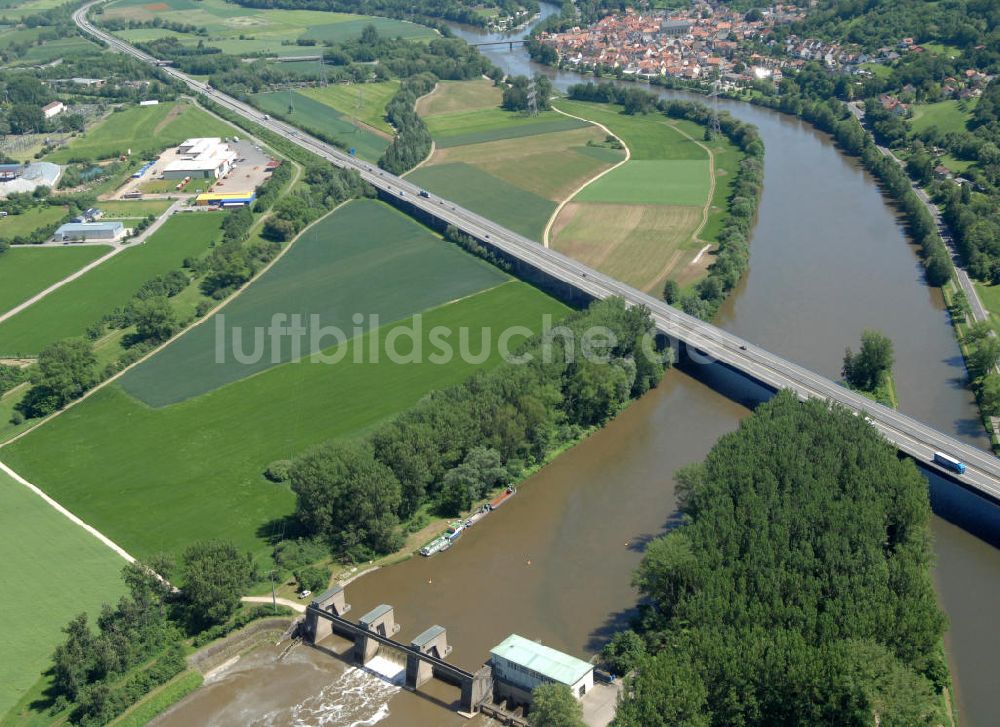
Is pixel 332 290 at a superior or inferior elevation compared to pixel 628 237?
inferior

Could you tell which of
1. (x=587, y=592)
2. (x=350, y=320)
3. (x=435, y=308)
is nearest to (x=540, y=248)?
(x=435, y=308)

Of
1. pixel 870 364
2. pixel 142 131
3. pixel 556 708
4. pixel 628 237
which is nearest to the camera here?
pixel 556 708

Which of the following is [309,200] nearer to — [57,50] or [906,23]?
[906,23]

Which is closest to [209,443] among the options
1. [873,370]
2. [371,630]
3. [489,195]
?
[371,630]

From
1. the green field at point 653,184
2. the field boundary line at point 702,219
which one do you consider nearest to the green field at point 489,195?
the green field at point 653,184

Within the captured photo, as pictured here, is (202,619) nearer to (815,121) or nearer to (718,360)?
(718,360)

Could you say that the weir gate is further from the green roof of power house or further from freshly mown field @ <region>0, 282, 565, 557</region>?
freshly mown field @ <region>0, 282, 565, 557</region>

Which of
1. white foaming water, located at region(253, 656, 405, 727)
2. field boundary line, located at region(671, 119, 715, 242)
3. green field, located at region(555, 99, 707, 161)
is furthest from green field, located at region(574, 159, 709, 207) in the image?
white foaming water, located at region(253, 656, 405, 727)

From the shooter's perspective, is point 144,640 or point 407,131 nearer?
point 144,640
